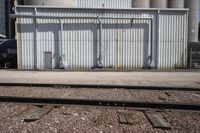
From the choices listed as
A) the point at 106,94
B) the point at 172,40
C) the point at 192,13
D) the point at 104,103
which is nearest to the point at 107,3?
the point at 172,40

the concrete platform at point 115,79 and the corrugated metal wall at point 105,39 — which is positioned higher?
the corrugated metal wall at point 105,39

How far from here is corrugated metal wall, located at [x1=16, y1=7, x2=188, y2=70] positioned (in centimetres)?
2230

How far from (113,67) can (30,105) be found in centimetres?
1486

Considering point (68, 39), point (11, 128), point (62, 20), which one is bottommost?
point (11, 128)

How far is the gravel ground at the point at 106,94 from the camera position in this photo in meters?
9.25

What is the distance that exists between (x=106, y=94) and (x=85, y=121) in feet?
12.6

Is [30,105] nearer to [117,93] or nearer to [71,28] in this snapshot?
[117,93]

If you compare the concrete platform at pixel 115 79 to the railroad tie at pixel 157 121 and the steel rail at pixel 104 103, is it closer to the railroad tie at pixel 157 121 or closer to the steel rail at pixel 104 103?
the steel rail at pixel 104 103

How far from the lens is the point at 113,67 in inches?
883

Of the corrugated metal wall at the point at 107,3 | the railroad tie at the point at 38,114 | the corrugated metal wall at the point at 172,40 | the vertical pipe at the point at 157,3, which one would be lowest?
the railroad tie at the point at 38,114

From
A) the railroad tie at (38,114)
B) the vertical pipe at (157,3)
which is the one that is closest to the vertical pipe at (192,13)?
the vertical pipe at (157,3)

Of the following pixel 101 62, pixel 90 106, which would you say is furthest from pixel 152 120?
pixel 101 62

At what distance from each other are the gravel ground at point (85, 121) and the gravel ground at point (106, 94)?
1.97 meters

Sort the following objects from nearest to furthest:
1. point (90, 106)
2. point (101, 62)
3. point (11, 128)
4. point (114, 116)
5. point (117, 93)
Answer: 1. point (11, 128)
2. point (114, 116)
3. point (90, 106)
4. point (117, 93)
5. point (101, 62)
